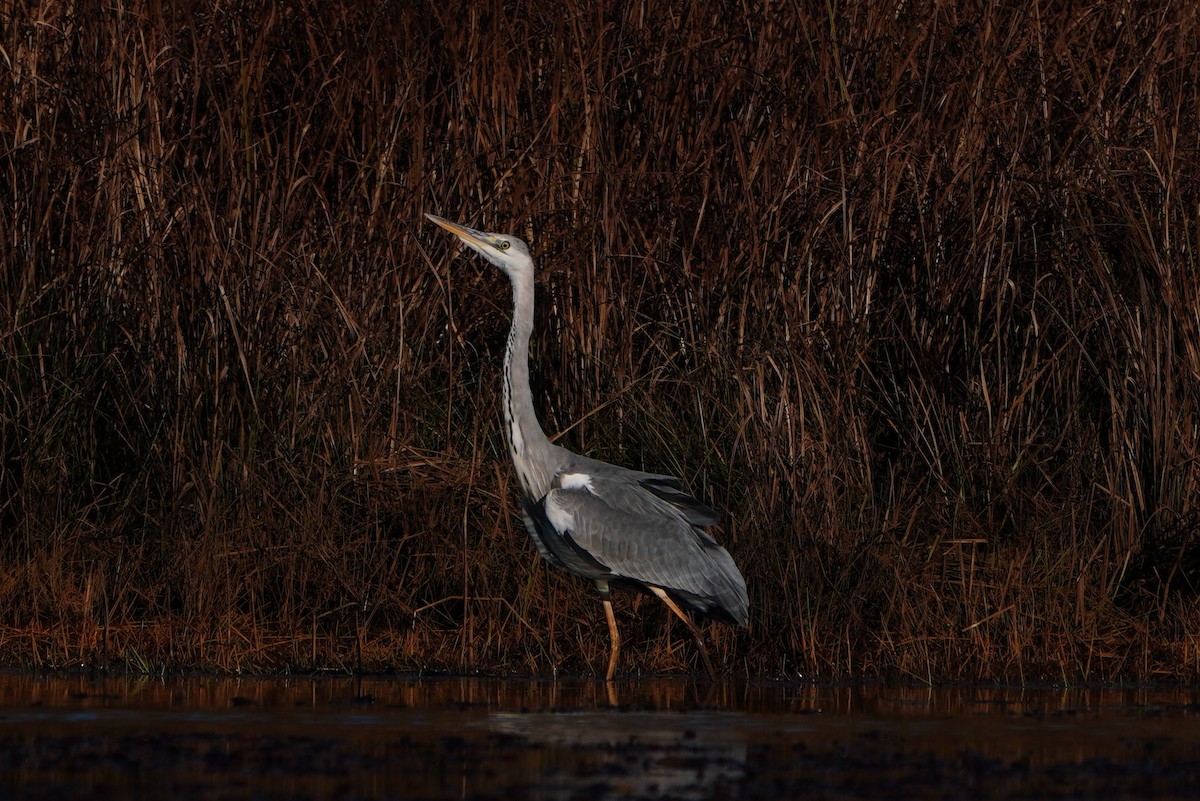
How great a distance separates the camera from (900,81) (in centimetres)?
995

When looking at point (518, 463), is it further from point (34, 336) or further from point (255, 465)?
point (34, 336)

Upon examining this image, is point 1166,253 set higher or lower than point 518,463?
higher

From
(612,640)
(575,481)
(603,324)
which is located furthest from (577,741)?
(603,324)

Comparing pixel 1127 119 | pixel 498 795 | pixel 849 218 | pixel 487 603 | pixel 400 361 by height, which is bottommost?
pixel 498 795

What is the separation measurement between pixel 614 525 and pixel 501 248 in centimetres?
142

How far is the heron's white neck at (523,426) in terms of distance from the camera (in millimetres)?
8000

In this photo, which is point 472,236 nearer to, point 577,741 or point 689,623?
point 689,623

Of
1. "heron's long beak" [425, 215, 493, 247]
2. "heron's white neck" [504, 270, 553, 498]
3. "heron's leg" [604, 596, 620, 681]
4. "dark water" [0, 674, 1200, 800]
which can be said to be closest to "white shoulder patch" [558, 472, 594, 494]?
"heron's white neck" [504, 270, 553, 498]

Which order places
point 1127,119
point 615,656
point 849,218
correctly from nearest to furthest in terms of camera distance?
point 615,656
point 849,218
point 1127,119

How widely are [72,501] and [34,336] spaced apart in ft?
2.66

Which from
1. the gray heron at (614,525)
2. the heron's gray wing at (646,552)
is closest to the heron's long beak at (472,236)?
the gray heron at (614,525)

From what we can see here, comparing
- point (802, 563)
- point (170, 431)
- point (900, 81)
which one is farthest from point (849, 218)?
point (170, 431)

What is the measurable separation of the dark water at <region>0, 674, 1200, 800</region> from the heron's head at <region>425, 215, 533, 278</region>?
6.24 feet

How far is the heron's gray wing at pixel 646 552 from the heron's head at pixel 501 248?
1.08 m
